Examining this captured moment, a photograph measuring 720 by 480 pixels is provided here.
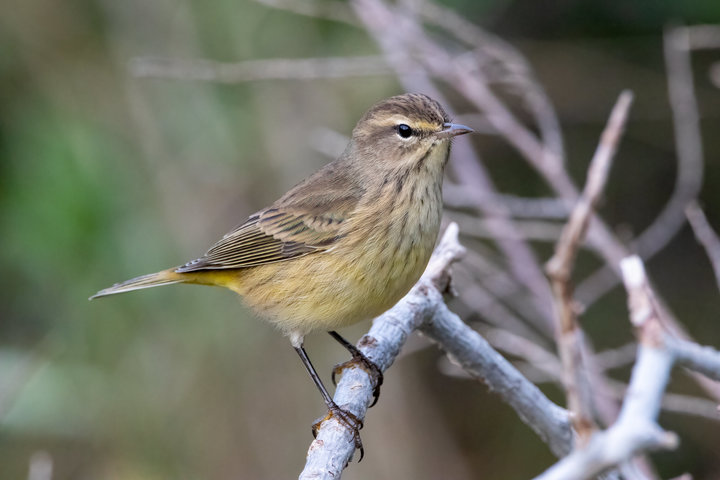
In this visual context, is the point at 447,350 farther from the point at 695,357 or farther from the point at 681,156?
the point at 681,156

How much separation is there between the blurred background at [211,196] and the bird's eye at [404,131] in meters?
1.32

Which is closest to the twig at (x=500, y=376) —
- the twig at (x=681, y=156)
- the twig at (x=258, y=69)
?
the twig at (x=258, y=69)

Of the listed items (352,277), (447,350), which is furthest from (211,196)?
(447,350)

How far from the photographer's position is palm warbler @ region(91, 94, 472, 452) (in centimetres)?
335

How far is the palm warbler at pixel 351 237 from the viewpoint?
3.35 metres

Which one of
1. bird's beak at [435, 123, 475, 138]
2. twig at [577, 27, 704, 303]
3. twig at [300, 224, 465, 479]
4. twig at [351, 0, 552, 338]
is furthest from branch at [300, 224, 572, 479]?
twig at [577, 27, 704, 303]

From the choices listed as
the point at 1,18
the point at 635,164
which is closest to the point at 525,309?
the point at 635,164

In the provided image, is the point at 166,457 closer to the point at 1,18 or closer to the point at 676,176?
the point at 1,18

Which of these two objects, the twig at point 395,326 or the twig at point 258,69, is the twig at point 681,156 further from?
the twig at point 258,69

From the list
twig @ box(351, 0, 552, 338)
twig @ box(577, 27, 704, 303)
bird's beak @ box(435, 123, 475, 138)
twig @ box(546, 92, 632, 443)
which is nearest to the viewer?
twig @ box(546, 92, 632, 443)

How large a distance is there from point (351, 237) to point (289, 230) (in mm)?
479

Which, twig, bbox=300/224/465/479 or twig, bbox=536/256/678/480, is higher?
twig, bbox=300/224/465/479

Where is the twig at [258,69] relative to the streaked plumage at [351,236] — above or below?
above

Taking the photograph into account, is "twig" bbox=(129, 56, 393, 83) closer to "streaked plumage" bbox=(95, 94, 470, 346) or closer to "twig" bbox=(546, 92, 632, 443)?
"streaked plumage" bbox=(95, 94, 470, 346)
